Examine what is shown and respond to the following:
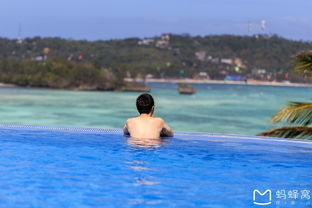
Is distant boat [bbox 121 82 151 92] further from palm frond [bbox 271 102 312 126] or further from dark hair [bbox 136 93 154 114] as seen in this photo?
dark hair [bbox 136 93 154 114]

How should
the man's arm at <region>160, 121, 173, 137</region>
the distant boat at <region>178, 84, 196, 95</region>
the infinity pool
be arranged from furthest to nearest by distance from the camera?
the distant boat at <region>178, 84, 196, 95</region>, the man's arm at <region>160, 121, 173, 137</region>, the infinity pool

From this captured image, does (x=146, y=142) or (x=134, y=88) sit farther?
(x=134, y=88)

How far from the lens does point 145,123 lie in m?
8.20

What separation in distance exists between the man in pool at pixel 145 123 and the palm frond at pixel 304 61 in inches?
126

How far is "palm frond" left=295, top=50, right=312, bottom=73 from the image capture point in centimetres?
990

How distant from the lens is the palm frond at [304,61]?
9.90 meters

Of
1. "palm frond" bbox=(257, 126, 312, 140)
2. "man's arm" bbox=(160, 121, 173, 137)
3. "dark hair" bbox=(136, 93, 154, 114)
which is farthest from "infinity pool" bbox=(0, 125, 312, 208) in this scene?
"dark hair" bbox=(136, 93, 154, 114)

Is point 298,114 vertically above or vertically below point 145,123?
above

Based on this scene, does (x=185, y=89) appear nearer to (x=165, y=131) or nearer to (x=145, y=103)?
(x=165, y=131)

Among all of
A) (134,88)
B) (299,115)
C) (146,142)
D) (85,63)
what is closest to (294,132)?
(299,115)

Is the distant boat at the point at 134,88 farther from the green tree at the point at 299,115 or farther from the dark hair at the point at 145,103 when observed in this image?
the dark hair at the point at 145,103

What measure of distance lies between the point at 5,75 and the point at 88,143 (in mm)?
161145

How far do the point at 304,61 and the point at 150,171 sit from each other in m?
4.90

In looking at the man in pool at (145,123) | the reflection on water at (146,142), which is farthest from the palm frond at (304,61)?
the reflection on water at (146,142)
